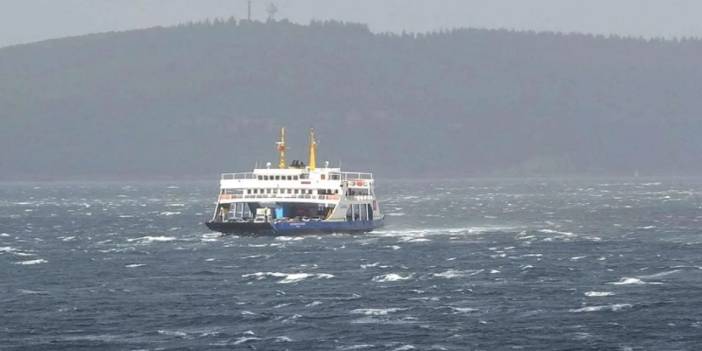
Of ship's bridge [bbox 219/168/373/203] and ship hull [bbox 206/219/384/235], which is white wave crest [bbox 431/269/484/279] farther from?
ship's bridge [bbox 219/168/373/203]

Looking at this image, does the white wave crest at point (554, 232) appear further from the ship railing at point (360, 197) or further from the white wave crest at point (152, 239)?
the white wave crest at point (152, 239)

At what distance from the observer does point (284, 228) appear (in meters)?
160

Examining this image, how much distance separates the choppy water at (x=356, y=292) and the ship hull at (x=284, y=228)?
1.76 m

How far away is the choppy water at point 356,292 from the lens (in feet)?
281

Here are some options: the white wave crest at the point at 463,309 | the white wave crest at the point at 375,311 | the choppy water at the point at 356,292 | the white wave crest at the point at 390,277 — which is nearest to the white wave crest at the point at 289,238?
the choppy water at the point at 356,292

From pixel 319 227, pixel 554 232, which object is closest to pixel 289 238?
pixel 319 227

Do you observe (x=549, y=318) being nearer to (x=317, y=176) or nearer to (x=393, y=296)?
(x=393, y=296)

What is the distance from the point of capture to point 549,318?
9219 cm

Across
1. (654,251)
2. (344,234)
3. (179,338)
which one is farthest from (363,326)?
(344,234)

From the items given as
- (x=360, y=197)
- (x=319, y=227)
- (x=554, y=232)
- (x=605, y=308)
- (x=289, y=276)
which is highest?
(x=360, y=197)

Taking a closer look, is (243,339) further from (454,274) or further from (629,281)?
(629,281)

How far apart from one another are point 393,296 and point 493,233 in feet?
217

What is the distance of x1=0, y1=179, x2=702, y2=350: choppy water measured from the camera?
85625mm

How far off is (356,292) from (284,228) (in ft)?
178
